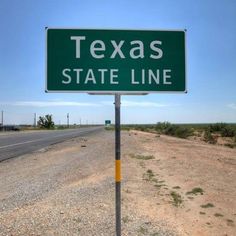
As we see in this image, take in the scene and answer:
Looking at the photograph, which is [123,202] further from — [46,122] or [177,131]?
[46,122]

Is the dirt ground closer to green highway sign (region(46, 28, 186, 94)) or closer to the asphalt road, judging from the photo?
green highway sign (region(46, 28, 186, 94))

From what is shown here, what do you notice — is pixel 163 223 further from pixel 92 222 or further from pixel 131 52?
pixel 131 52

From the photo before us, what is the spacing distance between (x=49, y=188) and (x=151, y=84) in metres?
7.37

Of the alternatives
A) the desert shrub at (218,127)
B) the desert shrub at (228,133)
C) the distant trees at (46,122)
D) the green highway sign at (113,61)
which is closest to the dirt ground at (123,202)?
the green highway sign at (113,61)

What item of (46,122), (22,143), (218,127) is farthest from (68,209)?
(46,122)

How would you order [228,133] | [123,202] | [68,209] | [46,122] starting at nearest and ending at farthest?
1. [68,209]
2. [123,202]
3. [228,133]
4. [46,122]

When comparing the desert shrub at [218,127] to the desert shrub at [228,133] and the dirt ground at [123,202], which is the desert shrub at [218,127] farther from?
the dirt ground at [123,202]

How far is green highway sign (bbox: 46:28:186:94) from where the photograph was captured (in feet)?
12.9

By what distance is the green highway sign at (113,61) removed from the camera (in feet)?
12.9

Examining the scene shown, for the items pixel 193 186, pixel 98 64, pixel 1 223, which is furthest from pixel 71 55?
pixel 193 186

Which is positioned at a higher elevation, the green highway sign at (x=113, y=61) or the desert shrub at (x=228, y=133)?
the green highway sign at (x=113, y=61)

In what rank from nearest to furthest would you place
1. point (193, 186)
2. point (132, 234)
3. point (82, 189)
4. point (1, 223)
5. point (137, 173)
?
point (132, 234) → point (1, 223) → point (82, 189) → point (193, 186) → point (137, 173)

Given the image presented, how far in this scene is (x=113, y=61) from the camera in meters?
3.96

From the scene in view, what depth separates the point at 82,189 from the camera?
33.7 feet
